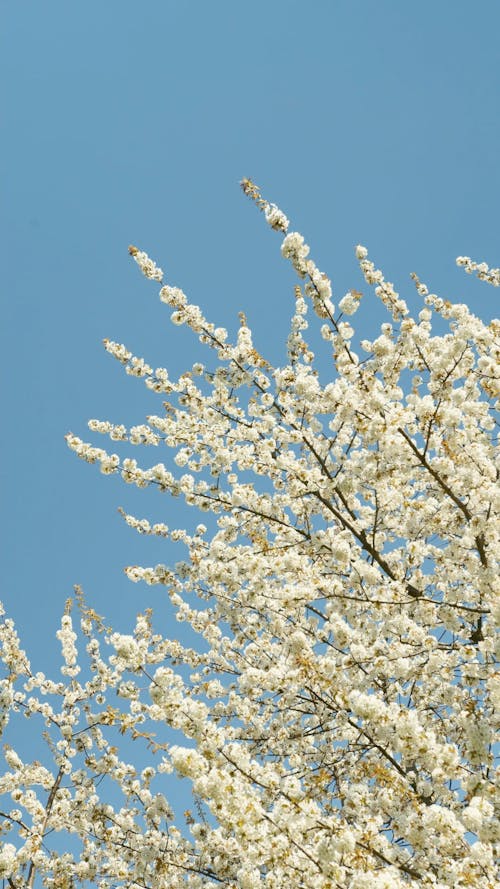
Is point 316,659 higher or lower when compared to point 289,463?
lower

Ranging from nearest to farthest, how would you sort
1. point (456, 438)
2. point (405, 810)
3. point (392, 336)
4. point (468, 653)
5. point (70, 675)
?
point (468, 653), point (405, 810), point (456, 438), point (392, 336), point (70, 675)

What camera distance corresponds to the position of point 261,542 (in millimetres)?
7152

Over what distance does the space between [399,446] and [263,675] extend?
2830 millimetres

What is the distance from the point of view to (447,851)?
15.4 ft

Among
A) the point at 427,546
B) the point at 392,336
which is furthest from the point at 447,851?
the point at 392,336

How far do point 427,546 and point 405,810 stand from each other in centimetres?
261

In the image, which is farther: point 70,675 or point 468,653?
point 70,675

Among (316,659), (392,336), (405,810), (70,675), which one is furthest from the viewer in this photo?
(70,675)

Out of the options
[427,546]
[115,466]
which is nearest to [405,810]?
[427,546]

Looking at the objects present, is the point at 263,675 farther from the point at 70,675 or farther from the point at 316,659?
the point at 70,675

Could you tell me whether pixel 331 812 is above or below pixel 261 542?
below

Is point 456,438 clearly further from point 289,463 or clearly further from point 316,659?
point 316,659

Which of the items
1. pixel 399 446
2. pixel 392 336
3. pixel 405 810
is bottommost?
pixel 405 810

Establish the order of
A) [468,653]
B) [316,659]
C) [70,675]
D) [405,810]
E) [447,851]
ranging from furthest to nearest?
[70,675] < [316,659] < [405,810] < [468,653] < [447,851]
